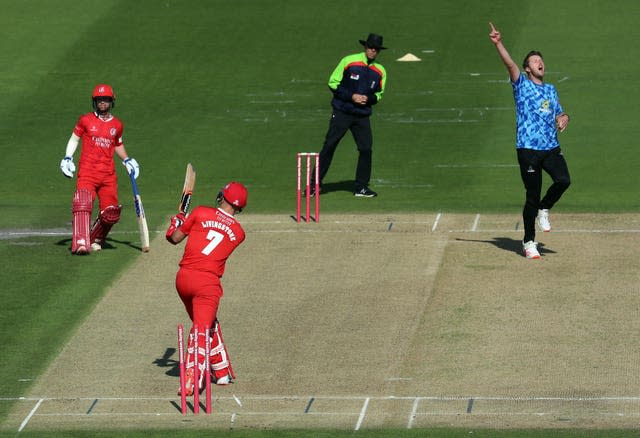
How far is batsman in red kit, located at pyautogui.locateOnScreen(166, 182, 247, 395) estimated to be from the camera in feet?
47.6

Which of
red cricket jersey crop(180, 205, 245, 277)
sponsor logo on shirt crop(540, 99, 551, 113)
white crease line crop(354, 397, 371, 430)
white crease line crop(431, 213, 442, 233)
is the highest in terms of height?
sponsor logo on shirt crop(540, 99, 551, 113)

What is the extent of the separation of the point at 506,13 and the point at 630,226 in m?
16.6

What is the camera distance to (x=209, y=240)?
1461 cm

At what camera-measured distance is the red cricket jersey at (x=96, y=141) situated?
2045 centimetres

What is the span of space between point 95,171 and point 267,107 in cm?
1117

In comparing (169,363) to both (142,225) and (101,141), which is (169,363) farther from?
(101,141)

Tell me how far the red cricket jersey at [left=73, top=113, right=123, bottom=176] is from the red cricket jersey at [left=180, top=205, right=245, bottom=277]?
6097 millimetres

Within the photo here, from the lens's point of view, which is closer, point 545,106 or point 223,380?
point 223,380

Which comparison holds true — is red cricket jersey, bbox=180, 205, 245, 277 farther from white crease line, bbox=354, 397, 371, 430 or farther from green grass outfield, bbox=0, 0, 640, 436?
green grass outfield, bbox=0, 0, 640, 436

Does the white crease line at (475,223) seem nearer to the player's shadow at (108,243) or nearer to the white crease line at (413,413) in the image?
the player's shadow at (108,243)

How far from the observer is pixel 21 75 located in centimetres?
3378

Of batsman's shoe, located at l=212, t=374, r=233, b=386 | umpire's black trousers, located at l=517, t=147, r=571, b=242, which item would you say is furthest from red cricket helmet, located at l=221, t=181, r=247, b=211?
umpire's black trousers, located at l=517, t=147, r=571, b=242

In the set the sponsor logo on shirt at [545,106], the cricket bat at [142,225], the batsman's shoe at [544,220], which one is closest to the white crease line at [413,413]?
the sponsor logo on shirt at [545,106]

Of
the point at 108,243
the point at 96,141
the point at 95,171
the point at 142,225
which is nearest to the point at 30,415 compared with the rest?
the point at 142,225
